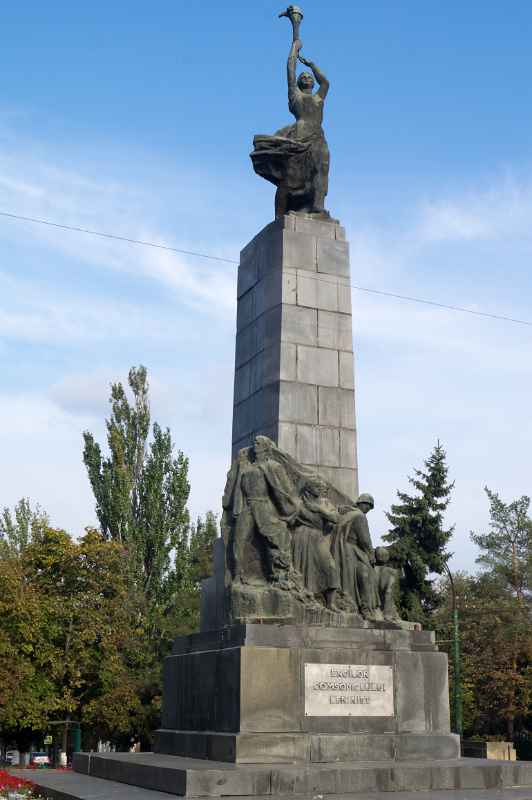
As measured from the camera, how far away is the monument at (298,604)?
11742 millimetres

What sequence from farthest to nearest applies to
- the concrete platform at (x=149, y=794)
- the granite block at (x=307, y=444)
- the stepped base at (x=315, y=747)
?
1. the granite block at (x=307, y=444)
2. the stepped base at (x=315, y=747)
3. the concrete platform at (x=149, y=794)

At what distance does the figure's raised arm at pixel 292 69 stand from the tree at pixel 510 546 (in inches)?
1255

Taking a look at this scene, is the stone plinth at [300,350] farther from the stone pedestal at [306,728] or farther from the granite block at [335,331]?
the stone pedestal at [306,728]

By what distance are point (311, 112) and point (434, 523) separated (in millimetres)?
24422

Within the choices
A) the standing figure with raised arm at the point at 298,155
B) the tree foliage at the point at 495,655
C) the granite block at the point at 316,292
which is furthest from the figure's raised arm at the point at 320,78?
the tree foliage at the point at 495,655

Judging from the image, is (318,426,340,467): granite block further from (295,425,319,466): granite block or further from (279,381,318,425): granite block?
(279,381,318,425): granite block

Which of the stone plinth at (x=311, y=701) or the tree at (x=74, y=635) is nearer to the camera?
the stone plinth at (x=311, y=701)

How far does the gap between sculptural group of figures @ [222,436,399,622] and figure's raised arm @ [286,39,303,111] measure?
6.56 meters

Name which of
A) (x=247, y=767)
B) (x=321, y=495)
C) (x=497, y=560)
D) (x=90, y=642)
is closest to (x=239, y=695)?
(x=247, y=767)

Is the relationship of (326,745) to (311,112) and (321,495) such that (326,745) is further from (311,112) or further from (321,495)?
(311,112)

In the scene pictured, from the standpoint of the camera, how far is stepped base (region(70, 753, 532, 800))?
34.3 ft

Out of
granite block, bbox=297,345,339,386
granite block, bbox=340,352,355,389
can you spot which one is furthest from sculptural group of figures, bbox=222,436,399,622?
granite block, bbox=340,352,355,389

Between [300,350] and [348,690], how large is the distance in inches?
208

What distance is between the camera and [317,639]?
1262cm
